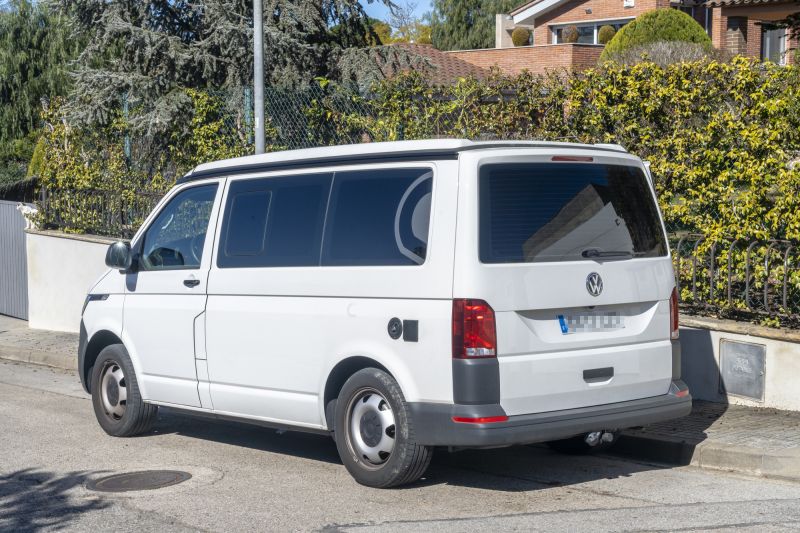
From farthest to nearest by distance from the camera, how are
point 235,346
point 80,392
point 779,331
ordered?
point 80,392 < point 779,331 < point 235,346

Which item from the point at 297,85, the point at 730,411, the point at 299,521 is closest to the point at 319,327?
the point at 299,521

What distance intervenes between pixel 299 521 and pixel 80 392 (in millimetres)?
6044

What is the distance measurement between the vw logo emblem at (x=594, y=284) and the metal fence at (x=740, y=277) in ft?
9.16

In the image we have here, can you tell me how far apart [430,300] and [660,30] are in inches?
955

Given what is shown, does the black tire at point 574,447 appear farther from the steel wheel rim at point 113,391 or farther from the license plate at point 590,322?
the steel wheel rim at point 113,391

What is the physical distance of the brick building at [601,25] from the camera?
Result: 88.8ft

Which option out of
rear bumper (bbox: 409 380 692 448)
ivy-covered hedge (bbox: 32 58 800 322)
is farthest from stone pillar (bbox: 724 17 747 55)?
rear bumper (bbox: 409 380 692 448)

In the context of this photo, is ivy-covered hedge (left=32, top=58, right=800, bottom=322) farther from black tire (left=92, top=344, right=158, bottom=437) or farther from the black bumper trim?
black tire (left=92, top=344, right=158, bottom=437)

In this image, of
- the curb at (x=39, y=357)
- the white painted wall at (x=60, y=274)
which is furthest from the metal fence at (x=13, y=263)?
the curb at (x=39, y=357)

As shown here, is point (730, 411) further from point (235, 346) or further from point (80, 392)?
point (80, 392)

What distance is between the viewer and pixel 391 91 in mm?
12500

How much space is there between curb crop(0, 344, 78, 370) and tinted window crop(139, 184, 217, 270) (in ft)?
17.3

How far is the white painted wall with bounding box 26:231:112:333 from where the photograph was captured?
53.0ft

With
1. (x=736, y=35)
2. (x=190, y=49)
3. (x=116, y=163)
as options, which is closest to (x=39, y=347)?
(x=116, y=163)
